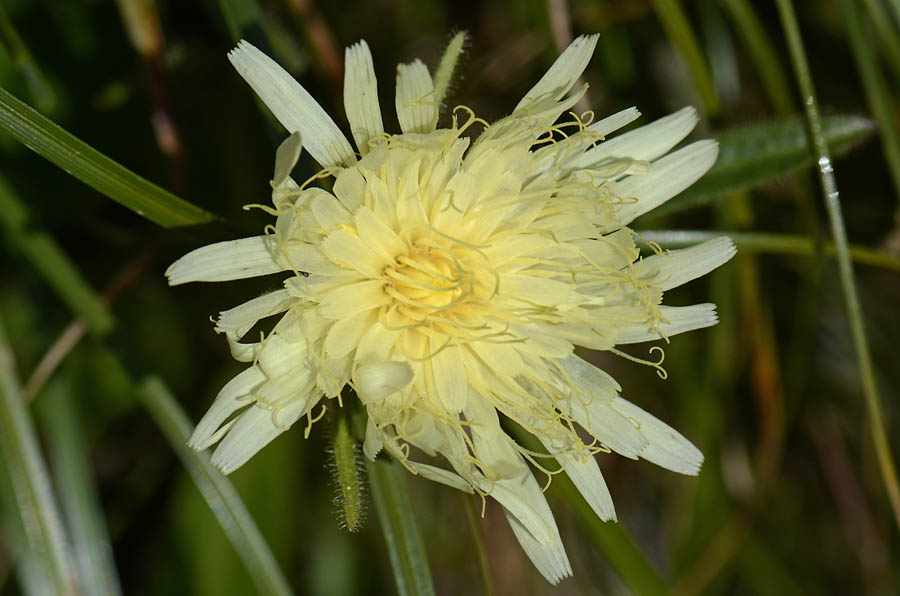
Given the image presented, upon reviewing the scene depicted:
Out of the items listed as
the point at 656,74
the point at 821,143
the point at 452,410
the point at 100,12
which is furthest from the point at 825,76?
the point at 100,12

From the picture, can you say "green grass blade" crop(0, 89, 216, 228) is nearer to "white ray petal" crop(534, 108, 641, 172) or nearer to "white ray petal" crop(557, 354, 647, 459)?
"white ray petal" crop(534, 108, 641, 172)

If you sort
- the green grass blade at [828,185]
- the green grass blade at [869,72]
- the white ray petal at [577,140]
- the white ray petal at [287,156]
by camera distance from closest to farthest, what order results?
the white ray petal at [287,156] → the white ray petal at [577,140] → the green grass blade at [828,185] → the green grass blade at [869,72]

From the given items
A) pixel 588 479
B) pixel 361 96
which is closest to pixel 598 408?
pixel 588 479

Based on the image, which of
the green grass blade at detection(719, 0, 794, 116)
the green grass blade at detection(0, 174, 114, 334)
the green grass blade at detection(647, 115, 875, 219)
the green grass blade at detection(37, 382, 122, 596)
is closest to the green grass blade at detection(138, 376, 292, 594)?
the green grass blade at detection(0, 174, 114, 334)

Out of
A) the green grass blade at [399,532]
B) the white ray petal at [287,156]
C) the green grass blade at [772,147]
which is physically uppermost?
A: the white ray petal at [287,156]

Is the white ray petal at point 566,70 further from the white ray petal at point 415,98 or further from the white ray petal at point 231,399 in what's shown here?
the white ray petal at point 231,399

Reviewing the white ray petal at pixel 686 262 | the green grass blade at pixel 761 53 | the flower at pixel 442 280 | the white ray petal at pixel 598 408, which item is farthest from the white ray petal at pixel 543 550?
the green grass blade at pixel 761 53
